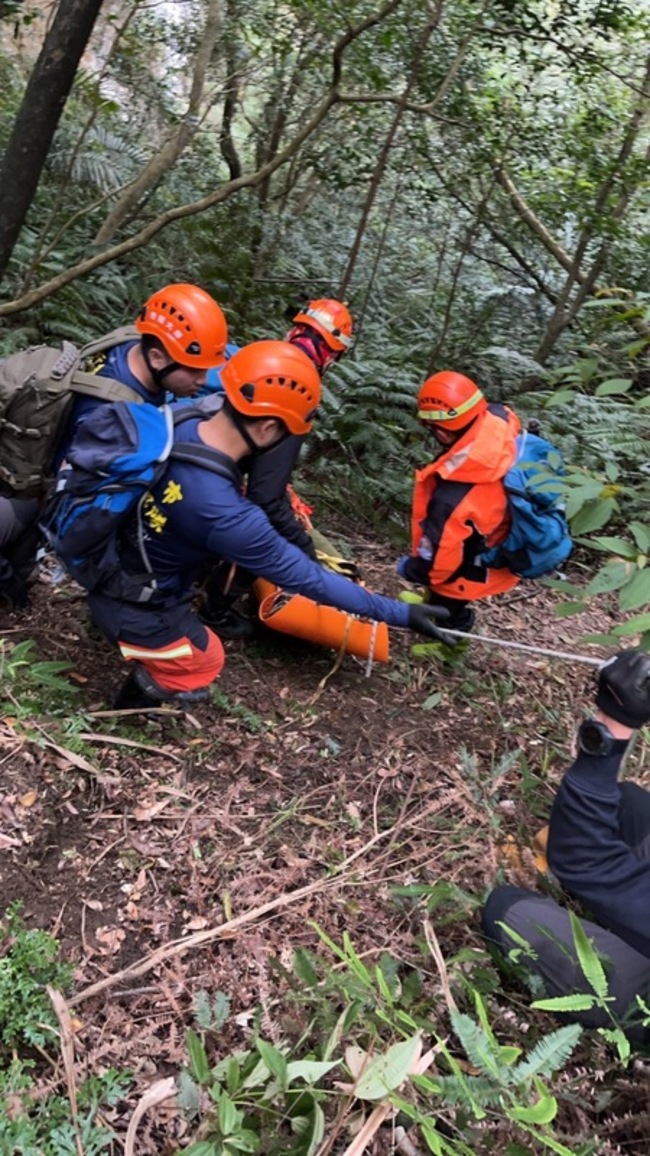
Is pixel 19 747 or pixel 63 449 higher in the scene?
pixel 63 449

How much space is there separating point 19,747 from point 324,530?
3.58 metres

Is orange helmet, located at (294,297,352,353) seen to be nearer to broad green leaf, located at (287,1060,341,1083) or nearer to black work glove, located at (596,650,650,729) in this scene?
black work glove, located at (596,650,650,729)

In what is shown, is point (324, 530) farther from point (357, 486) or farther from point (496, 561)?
point (496, 561)

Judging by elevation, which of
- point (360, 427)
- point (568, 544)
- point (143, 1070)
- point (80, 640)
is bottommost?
point (80, 640)

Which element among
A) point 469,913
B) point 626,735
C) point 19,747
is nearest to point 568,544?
point 626,735

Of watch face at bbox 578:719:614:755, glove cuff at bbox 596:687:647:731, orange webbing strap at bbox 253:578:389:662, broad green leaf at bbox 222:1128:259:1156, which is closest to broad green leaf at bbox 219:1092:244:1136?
broad green leaf at bbox 222:1128:259:1156

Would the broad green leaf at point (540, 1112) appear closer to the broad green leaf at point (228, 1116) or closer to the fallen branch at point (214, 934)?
the broad green leaf at point (228, 1116)

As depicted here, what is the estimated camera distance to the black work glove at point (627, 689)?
2.63m

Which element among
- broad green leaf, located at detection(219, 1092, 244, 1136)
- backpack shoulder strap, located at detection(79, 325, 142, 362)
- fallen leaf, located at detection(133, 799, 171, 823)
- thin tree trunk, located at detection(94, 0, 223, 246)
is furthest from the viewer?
thin tree trunk, located at detection(94, 0, 223, 246)

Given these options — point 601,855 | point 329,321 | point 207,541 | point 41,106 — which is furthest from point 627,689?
point 41,106

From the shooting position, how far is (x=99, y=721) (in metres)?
3.82

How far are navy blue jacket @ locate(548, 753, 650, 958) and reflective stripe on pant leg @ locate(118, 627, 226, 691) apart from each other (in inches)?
76.2

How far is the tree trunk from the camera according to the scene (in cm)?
459

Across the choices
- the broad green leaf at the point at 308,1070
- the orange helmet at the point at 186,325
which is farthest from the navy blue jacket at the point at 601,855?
the orange helmet at the point at 186,325
